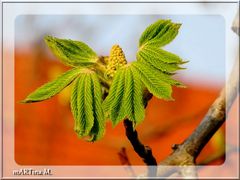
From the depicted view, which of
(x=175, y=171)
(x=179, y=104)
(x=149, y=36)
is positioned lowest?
(x=179, y=104)

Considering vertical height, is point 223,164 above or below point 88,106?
below

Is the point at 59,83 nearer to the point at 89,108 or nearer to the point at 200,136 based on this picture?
the point at 89,108

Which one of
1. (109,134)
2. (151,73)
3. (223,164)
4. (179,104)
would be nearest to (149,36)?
(151,73)

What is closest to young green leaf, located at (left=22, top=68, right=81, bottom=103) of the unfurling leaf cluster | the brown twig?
the unfurling leaf cluster

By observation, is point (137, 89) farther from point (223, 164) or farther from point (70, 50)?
point (223, 164)

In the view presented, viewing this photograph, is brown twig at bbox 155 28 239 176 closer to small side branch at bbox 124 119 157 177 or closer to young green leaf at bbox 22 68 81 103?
small side branch at bbox 124 119 157 177

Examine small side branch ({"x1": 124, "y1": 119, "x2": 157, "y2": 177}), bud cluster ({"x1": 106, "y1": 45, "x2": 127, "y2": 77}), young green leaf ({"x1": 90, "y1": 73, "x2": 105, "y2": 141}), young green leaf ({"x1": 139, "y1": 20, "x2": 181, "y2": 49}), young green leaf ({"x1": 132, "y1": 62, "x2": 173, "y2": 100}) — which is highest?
young green leaf ({"x1": 139, "y1": 20, "x2": 181, "y2": 49})
